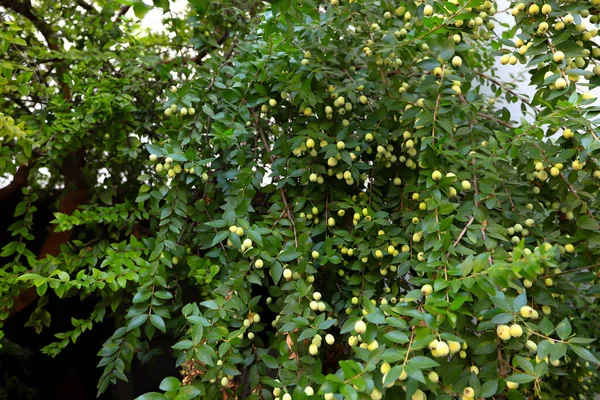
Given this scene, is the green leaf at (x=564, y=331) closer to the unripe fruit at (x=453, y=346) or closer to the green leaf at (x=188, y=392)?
the unripe fruit at (x=453, y=346)

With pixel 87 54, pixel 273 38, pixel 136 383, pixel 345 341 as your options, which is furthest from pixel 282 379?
pixel 136 383

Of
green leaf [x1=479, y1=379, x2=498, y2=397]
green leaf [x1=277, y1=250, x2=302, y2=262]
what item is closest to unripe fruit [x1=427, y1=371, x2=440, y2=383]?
green leaf [x1=479, y1=379, x2=498, y2=397]

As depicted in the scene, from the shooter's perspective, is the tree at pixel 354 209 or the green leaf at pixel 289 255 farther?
the green leaf at pixel 289 255

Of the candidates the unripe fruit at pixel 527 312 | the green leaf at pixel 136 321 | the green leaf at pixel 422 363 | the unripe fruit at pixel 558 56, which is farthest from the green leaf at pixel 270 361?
the unripe fruit at pixel 558 56

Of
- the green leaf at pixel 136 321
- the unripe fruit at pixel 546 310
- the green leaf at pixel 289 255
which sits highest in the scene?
the green leaf at pixel 289 255

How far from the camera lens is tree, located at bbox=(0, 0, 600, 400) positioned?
840mm

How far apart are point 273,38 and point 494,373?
0.98 m

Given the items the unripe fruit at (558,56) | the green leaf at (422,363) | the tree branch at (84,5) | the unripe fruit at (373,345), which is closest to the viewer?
the green leaf at (422,363)

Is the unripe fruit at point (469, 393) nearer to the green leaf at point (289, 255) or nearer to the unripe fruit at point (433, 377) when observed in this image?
the unripe fruit at point (433, 377)

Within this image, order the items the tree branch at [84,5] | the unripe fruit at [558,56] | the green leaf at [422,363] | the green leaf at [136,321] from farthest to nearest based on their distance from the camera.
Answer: the tree branch at [84,5] → the green leaf at [136,321] → the unripe fruit at [558,56] → the green leaf at [422,363]

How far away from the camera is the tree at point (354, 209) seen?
0.84m

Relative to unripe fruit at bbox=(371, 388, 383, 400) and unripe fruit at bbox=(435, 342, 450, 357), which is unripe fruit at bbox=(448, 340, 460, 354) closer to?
unripe fruit at bbox=(435, 342, 450, 357)

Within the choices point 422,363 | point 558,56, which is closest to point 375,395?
point 422,363

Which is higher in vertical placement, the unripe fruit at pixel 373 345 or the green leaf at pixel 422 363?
the green leaf at pixel 422 363
